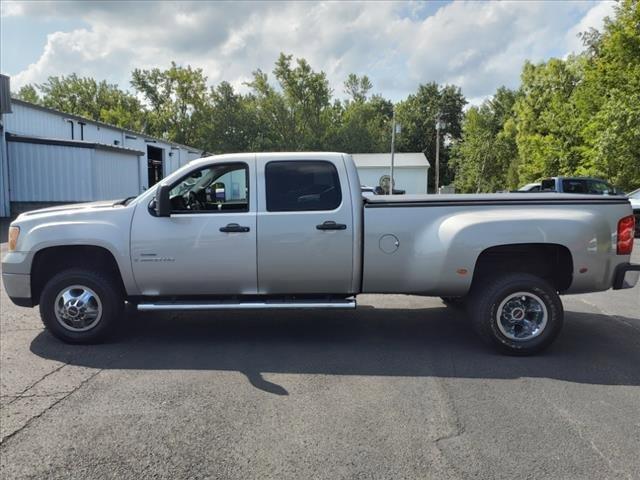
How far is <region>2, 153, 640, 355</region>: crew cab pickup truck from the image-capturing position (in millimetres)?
4953

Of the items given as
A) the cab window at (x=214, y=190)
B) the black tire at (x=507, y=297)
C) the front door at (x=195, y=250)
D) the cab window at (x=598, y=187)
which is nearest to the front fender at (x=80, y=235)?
the front door at (x=195, y=250)

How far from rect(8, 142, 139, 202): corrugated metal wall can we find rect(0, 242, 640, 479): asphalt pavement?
17058 millimetres

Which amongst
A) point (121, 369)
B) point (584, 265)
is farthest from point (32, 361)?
point (584, 265)

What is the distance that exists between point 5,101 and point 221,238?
1937 cm

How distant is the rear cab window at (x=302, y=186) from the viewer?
5180 millimetres

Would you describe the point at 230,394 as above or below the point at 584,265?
below

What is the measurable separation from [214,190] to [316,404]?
2615 mm

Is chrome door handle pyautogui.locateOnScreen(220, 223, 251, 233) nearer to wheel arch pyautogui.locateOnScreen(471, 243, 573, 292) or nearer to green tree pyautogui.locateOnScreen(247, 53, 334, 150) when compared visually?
wheel arch pyautogui.locateOnScreen(471, 243, 573, 292)

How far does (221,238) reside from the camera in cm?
510

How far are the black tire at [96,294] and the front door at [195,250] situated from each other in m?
0.35

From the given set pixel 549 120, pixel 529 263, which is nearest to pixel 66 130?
pixel 529 263

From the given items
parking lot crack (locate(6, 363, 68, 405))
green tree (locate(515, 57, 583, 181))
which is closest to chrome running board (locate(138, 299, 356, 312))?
parking lot crack (locate(6, 363, 68, 405))

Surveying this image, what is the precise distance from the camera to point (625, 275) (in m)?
5.00

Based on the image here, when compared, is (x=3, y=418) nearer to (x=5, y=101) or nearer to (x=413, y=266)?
(x=413, y=266)
